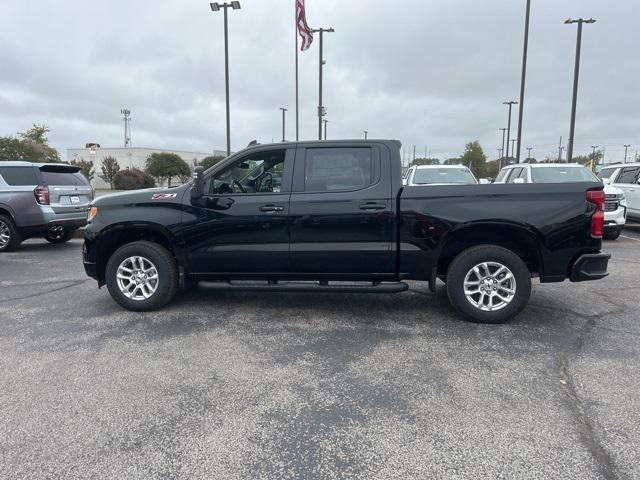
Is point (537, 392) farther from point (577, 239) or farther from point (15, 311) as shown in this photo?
point (15, 311)

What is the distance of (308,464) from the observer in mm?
2590

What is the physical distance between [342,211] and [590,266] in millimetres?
2555

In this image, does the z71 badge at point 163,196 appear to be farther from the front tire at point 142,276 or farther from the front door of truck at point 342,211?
the front door of truck at point 342,211

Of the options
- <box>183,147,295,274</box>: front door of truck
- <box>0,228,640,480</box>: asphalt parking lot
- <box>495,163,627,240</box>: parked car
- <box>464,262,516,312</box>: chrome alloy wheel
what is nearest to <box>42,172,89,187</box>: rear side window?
<box>0,228,640,480</box>: asphalt parking lot

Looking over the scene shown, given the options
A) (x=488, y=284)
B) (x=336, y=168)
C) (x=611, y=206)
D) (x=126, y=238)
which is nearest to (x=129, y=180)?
(x=611, y=206)

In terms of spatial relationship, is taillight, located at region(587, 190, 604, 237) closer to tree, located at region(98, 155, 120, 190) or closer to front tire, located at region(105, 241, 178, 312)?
front tire, located at region(105, 241, 178, 312)

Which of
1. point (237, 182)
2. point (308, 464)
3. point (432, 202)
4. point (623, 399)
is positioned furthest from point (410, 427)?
point (237, 182)

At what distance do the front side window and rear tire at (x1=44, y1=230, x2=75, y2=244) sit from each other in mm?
7186

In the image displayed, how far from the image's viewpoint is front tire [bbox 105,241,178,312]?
5246 millimetres

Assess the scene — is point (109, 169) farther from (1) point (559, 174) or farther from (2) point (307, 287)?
(2) point (307, 287)

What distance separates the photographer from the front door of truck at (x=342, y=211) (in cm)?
491

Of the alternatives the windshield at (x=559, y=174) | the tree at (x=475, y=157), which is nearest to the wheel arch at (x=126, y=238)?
the windshield at (x=559, y=174)

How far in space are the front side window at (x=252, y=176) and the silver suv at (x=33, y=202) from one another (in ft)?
17.1

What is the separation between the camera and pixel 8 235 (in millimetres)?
9570
